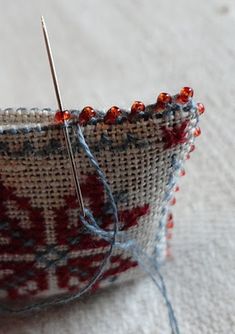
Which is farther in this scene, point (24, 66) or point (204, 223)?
point (24, 66)

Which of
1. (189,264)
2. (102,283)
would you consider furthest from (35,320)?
(189,264)

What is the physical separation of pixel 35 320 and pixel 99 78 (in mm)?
457


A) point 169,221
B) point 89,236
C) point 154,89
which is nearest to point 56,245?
point 89,236

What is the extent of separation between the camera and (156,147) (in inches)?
23.9

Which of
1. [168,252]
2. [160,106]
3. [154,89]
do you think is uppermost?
[154,89]

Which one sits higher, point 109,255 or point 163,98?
point 163,98

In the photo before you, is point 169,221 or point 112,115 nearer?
point 112,115

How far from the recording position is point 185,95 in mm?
583

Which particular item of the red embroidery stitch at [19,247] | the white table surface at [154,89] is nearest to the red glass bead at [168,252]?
the white table surface at [154,89]

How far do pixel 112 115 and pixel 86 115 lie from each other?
24mm

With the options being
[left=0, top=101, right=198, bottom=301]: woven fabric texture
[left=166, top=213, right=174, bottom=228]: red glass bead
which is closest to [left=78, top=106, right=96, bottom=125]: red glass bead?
[left=0, top=101, right=198, bottom=301]: woven fabric texture

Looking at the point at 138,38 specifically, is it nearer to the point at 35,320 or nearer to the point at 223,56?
the point at 223,56

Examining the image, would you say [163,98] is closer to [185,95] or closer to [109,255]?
[185,95]

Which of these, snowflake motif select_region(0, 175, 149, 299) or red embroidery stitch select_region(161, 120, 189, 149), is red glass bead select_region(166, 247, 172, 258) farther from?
red embroidery stitch select_region(161, 120, 189, 149)
